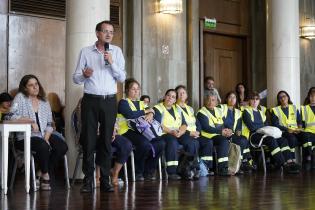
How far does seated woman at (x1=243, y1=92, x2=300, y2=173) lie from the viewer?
29.9 feet

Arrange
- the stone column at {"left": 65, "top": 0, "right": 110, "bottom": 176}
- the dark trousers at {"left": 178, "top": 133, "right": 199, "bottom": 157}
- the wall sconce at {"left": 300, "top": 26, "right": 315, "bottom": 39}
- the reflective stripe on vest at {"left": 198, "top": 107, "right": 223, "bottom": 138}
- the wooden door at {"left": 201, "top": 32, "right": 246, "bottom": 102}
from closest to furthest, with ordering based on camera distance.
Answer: the stone column at {"left": 65, "top": 0, "right": 110, "bottom": 176}
the dark trousers at {"left": 178, "top": 133, "right": 199, "bottom": 157}
the reflective stripe on vest at {"left": 198, "top": 107, "right": 223, "bottom": 138}
the wooden door at {"left": 201, "top": 32, "right": 246, "bottom": 102}
the wall sconce at {"left": 300, "top": 26, "right": 315, "bottom": 39}

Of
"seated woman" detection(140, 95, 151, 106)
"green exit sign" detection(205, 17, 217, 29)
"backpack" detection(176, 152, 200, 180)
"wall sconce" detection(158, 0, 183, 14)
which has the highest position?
"wall sconce" detection(158, 0, 183, 14)

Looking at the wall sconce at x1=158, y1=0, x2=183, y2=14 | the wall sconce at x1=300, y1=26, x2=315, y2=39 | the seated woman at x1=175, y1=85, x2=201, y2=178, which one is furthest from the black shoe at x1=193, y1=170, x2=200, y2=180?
the wall sconce at x1=300, y1=26, x2=315, y2=39

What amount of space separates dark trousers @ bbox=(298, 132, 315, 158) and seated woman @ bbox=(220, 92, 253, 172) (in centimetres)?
101

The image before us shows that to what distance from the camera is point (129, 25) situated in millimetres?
9625

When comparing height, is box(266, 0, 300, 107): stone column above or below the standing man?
above

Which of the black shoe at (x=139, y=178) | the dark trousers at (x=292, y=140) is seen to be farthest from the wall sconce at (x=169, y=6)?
the black shoe at (x=139, y=178)

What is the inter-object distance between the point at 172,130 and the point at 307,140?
2.54m

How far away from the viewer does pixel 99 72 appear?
19.4 ft

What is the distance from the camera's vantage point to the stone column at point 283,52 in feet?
32.4

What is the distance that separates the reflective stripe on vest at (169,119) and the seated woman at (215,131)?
1.55ft

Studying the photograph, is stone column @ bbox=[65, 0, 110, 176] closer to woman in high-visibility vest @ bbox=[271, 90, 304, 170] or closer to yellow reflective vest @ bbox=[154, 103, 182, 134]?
yellow reflective vest @ bbox=[154, 103, 182, 134]

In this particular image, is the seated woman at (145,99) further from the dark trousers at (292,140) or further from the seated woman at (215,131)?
the dark trousers at (292,140)

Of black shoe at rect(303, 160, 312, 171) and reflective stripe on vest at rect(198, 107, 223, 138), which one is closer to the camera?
reflective stripe on vest at rect(198, 107, 223, 138)
